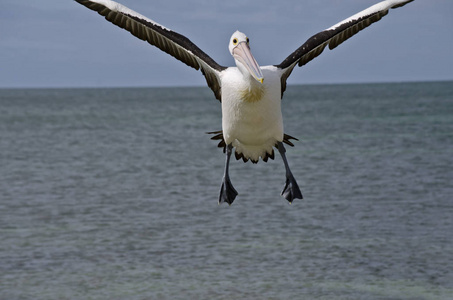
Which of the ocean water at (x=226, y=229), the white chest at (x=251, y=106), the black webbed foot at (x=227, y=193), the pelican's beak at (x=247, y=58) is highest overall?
the pelican's beak at (x=247, y=58)

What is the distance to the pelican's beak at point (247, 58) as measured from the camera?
30.7 ft

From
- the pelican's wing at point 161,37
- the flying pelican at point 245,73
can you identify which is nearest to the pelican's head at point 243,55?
the flying pelican at point 245,73

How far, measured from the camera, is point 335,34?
10734 mm

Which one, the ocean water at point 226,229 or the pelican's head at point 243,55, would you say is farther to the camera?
the ocean water at point 226,229

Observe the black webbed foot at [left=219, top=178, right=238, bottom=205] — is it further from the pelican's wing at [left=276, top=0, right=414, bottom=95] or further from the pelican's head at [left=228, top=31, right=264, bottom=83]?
the pelican's head at [left=228, top=31, right=264, bottom=83]

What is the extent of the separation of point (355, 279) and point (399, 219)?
625cm

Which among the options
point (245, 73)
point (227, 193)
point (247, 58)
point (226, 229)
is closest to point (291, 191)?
point (227, 193)

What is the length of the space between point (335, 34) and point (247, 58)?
186 cm

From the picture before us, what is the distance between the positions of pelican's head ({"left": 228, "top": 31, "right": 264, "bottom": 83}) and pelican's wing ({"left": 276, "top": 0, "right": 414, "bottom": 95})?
0.79 m

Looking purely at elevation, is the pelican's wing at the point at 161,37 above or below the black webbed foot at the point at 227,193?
above

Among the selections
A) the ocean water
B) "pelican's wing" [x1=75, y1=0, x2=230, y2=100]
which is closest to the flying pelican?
"pelican's wing" [x1=75, y1=0, x2=230, y2=100]

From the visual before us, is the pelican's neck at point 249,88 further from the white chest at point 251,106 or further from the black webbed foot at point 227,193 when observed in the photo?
the black webbed foot at point 227,193

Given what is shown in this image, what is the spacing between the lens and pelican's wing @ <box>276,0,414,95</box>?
10.5 meters

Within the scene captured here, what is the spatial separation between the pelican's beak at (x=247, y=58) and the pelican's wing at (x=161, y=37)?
3.02ft
